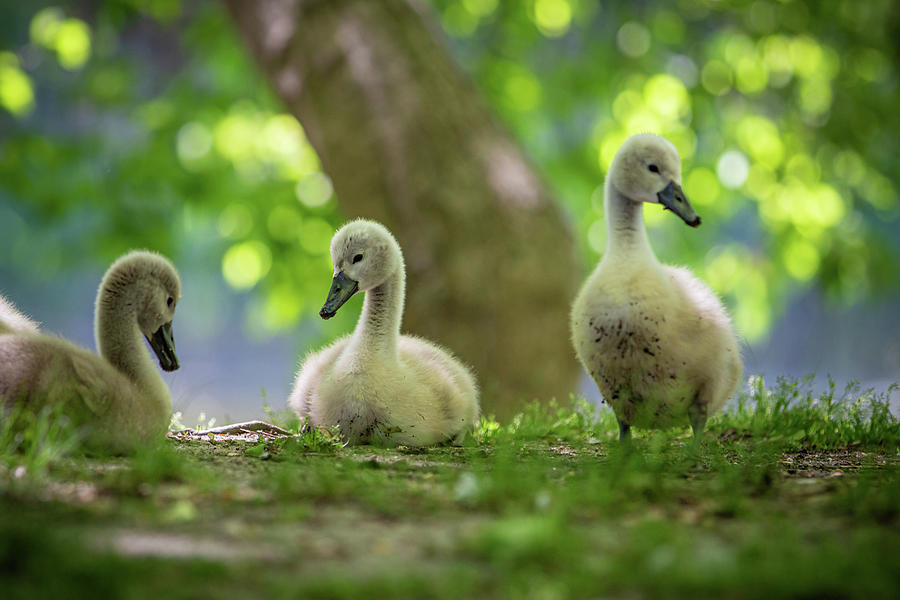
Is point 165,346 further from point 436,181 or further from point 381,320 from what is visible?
point 436,181

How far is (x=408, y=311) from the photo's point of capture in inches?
329

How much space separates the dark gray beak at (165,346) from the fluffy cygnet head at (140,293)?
12 mm

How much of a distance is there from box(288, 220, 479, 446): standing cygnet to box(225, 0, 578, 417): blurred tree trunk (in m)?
3.00

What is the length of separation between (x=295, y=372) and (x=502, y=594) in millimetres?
3362

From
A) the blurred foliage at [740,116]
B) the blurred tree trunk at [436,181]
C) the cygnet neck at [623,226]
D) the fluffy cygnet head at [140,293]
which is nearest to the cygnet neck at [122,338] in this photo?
the fluffy cygnet head at [140,293]

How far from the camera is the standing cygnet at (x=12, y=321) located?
4082 mm

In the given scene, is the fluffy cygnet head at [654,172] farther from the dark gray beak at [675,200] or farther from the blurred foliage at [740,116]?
the blurred foliage at [740,116]

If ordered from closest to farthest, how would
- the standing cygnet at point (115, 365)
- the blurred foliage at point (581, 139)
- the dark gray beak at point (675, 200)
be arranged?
the standing cygnet at point (115, 365), the dark gray beak at point (675, 200), the blurred foliage at point (581, 139)

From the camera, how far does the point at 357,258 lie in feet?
14.7

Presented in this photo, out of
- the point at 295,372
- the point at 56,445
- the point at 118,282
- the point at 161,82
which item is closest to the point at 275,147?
the point at 161,82

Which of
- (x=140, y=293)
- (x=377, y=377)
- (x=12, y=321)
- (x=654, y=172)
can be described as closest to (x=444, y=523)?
(x=377, y=377)

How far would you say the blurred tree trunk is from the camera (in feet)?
26.6

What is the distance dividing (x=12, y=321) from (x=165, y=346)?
78 cm

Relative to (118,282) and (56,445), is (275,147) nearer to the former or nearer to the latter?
(118,282)
